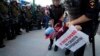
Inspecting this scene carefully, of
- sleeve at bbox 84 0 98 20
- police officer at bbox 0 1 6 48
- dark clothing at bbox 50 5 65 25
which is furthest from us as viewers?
police officer at bbox 0 1 6 48

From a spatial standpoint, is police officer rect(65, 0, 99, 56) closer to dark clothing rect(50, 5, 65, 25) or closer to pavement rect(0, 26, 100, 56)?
dark clothing rect(50, 5, 65, 25)

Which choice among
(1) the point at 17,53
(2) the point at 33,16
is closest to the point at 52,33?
(1) the point at 17,53

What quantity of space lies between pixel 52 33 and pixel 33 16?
846cm

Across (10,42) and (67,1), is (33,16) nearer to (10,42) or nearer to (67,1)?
(10,42)

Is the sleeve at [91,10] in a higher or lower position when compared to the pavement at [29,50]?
higher

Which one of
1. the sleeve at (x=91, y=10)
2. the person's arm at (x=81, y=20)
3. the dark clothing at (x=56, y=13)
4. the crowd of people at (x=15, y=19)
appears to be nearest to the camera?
the sleeve at (x=91, y=10)

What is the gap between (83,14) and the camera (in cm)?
212

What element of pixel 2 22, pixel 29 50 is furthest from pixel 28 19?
pixel 29 50

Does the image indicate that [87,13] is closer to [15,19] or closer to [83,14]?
[83,14]

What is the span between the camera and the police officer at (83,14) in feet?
6.16

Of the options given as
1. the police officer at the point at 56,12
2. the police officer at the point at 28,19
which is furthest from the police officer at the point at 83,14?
the police officer at the point at 28,19

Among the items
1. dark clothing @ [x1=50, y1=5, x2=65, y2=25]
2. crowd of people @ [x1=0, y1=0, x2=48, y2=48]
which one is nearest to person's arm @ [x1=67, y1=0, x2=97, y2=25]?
dark clothing @ [x1=50, y1=5, x2=65, y2=25]

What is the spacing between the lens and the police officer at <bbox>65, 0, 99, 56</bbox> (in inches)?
73.9

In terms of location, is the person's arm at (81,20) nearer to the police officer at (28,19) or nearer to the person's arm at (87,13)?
the person's arm at (87,13)
